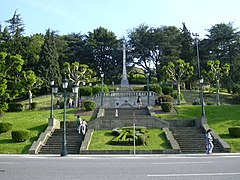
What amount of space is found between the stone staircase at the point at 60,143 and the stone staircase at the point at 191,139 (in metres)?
7.93

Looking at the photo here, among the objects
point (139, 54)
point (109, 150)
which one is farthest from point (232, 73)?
point (109, 150)

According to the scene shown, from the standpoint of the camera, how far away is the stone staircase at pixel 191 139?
24.9 meters

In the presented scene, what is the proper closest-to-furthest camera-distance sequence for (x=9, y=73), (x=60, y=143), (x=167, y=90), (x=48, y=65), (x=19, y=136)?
1. (x=60, y=143)
2. (x=19, y=136)
3. (x=9, y=73)
4. (x=167, y=90)
5. (x=48, y=65)

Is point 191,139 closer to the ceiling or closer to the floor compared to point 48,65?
closer to the floor

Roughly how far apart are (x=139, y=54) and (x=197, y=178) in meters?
71.4

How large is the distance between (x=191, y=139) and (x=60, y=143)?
410 inches

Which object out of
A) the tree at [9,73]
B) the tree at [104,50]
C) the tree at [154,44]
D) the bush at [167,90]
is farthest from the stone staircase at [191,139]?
the tree at [104,50]

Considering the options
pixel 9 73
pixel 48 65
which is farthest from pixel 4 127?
pixel 48 65

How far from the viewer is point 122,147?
24.7m

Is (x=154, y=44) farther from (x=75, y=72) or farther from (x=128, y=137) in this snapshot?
(x=128, y=137)

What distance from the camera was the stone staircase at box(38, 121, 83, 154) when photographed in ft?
83.8

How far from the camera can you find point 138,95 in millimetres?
50219

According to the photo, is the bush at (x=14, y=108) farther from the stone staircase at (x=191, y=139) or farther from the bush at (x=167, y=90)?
the stone staircase at (x=191, y=139)

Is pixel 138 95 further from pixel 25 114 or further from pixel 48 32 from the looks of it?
pixel 48 32
